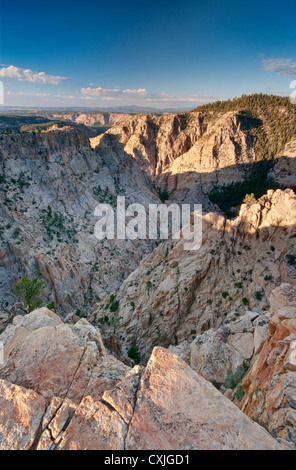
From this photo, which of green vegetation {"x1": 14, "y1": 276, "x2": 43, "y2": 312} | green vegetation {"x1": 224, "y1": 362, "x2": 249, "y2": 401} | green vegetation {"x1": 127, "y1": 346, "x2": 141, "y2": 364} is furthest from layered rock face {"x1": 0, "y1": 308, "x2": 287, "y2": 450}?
green vegetation {"x1": 14, "y1": 276, "x2": 43, "y2": 312}

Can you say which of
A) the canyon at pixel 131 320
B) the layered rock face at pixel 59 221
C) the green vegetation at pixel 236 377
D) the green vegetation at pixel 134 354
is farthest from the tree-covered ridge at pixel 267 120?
the green vegetation at pixel 236 377

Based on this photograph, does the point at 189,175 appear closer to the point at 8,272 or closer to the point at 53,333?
the point at 8,272

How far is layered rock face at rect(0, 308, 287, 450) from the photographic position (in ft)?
19.7

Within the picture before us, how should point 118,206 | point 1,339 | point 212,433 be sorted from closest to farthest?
point 212,433 < point 1,339 < point 118,206

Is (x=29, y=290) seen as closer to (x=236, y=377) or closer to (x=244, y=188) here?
(x=236, y=377)

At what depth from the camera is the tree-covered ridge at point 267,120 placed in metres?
88.5

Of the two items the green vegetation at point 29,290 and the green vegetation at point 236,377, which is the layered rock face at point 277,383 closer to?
the green vegetation at point 236,377

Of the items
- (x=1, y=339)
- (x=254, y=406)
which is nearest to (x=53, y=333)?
(x=1, y=339)

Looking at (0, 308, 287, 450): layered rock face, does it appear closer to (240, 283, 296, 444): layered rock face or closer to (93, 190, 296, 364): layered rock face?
(240, 283, 296, 444): layered rock face

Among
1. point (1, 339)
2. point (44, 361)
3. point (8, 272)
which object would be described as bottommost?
point (8, 272)

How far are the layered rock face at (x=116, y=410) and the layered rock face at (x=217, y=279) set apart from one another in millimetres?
13062

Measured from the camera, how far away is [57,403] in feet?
23.1

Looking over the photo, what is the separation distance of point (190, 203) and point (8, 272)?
65.8 metres

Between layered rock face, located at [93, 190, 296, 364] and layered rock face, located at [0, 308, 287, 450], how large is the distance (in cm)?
1306
